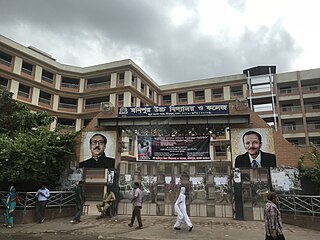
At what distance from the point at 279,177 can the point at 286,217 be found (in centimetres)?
183

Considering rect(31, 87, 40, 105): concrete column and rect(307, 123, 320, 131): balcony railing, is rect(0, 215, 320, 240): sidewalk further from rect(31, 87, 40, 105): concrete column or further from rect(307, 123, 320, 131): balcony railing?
rect(307, 123, 320, 131): balcony railing

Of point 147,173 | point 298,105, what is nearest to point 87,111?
point 147,173

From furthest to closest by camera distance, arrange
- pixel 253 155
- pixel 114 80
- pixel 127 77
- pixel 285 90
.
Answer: pixel 285 90
pixel 114 80
pixel 127 77
pixel 253 155

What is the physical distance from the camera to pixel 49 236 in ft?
28.4

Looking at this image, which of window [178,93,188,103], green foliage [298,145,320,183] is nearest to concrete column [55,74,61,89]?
window [178,93,188,103]

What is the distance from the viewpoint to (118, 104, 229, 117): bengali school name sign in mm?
13111

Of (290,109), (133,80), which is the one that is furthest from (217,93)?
(133,80)

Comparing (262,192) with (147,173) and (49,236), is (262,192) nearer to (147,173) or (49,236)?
(147,173)

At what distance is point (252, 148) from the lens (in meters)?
12.8

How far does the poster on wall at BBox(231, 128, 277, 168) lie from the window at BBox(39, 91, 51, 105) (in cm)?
2621

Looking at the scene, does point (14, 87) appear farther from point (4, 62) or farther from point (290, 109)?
point (290, 109)

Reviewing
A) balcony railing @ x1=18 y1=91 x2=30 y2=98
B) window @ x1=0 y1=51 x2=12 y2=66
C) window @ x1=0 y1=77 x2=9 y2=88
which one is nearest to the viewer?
window @ x1=0 y1=77 x2=9 y2=88

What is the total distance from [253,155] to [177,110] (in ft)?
14.0

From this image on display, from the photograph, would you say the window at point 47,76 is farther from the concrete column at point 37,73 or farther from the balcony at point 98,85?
the balcony at point 98,85
